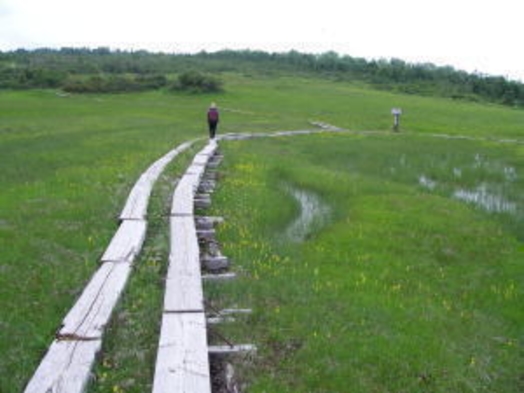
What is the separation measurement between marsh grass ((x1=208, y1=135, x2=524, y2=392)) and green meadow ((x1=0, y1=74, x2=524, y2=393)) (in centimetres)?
3

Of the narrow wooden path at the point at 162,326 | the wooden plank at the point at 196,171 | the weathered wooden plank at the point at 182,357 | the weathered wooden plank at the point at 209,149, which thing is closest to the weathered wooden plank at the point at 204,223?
the narrow wooden path at the point at 162,326

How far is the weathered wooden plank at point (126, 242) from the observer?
31.4 feet

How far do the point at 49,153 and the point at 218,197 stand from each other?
10.6 metres

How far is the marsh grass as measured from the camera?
719 cm

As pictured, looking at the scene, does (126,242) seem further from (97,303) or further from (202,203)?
(202,203)

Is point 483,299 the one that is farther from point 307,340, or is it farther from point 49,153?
point 49,153

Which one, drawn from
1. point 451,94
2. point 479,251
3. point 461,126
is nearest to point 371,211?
point 479,251

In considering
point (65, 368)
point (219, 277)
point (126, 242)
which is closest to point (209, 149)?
point (126, 242)

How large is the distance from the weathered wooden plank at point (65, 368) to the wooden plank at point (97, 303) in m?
0.25

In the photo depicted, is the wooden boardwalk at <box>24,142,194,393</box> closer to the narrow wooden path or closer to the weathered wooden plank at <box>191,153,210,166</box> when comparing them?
the narrow wooden path

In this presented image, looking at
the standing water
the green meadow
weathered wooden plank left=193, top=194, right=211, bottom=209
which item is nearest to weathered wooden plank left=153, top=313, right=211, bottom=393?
the green meadow

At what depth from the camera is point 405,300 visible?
31.7 feet

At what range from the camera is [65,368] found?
19.6ft

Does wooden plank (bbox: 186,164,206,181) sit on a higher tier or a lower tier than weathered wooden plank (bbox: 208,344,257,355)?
lower
